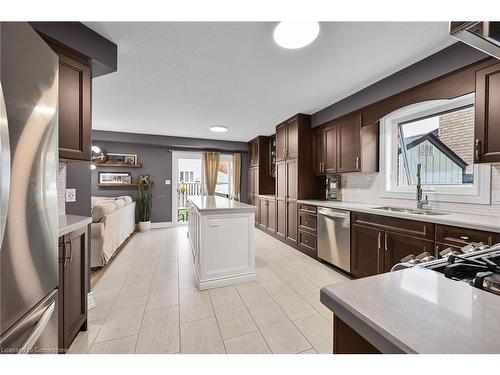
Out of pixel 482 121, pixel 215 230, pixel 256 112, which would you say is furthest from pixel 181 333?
pixel 256 112

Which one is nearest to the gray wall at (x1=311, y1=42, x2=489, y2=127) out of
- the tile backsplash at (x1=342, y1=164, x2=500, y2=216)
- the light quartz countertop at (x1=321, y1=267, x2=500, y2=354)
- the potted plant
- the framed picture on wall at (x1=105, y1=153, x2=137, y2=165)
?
the tile backsplash at (x1=342, y1=164, x2=500, y2=216)

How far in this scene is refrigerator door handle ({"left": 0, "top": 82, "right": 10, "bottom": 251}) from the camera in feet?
2.28

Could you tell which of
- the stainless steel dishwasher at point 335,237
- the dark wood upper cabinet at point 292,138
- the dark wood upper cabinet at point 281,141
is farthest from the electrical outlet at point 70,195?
the dark wood upper cabinet at point 281,141

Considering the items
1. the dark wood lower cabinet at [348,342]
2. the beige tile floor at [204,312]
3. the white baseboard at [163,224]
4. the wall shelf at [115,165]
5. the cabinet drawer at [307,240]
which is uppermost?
the wall shelf at [115,165]

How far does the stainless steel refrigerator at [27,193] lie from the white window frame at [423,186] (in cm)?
311

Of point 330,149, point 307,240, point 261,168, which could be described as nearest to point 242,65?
point 330,149

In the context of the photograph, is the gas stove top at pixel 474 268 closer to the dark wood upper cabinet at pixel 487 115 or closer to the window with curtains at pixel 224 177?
the dark wood upper cabinet at pixel 487 115

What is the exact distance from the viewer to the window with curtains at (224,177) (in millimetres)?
6508

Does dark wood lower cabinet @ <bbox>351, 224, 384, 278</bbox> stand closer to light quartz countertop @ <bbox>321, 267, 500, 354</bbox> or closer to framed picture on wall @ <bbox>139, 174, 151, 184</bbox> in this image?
light quartz countertop @ <bbox>321, 267, 500, 354</bbox>

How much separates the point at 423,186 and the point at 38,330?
345 cm

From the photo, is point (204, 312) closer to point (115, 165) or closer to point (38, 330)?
point (38, 330)

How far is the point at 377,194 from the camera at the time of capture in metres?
3.10

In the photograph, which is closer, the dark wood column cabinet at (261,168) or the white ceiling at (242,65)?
the white ceiling at (242,65)
